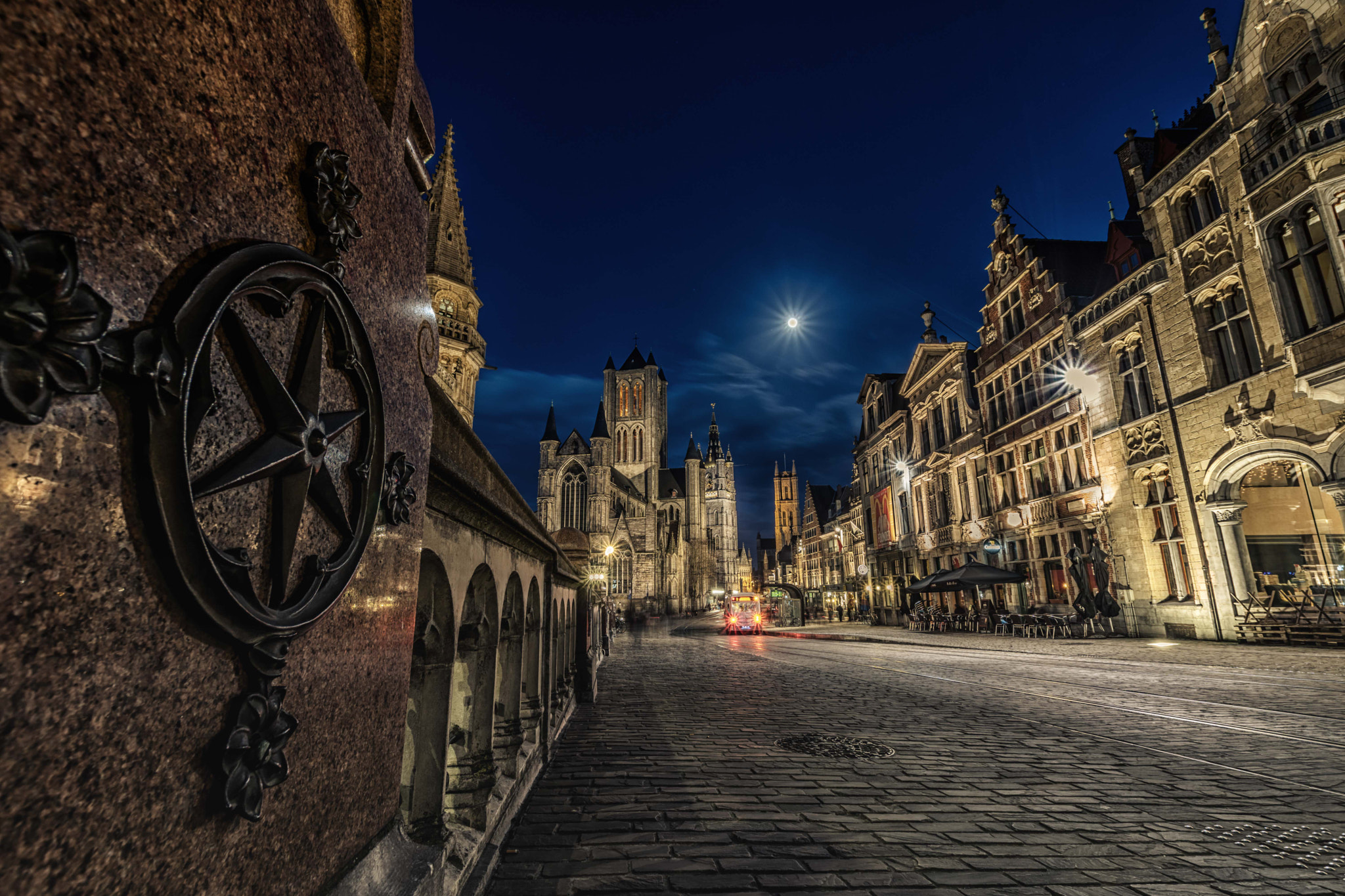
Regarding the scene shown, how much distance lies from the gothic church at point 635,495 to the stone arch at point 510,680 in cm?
4740

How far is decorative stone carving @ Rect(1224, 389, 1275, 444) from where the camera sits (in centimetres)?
1406

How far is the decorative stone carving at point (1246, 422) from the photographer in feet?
46.1

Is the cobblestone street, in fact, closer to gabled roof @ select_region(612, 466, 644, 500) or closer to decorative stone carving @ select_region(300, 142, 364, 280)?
decorative stone carving @ select_region(300, 142, 364, 280)

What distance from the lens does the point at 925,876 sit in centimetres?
311

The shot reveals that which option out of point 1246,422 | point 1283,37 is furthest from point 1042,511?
point 1283,37

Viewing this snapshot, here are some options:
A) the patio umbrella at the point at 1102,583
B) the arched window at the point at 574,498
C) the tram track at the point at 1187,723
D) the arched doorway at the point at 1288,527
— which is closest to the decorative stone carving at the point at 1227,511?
the arched doorway at the point at 1288,527

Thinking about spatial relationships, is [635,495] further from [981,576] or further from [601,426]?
[981,576]

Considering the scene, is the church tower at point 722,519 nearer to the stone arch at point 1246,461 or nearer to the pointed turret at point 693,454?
the pointed turret at point 693,454

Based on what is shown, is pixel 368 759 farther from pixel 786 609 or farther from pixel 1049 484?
pixel 786 609

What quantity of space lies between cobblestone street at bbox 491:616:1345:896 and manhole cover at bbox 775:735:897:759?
17cm

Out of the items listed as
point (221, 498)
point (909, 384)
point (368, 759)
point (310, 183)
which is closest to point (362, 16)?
point (310, 183)

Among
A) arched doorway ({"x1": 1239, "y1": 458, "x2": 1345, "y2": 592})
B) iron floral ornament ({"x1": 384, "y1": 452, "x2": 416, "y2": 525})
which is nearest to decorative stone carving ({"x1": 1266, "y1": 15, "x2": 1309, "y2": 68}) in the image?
arched doorway ({"x1": 1239, "y1": 458, "x2": 1345, "y2": 592})

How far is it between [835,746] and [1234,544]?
617 inches

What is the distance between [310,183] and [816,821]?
14.2 feet
